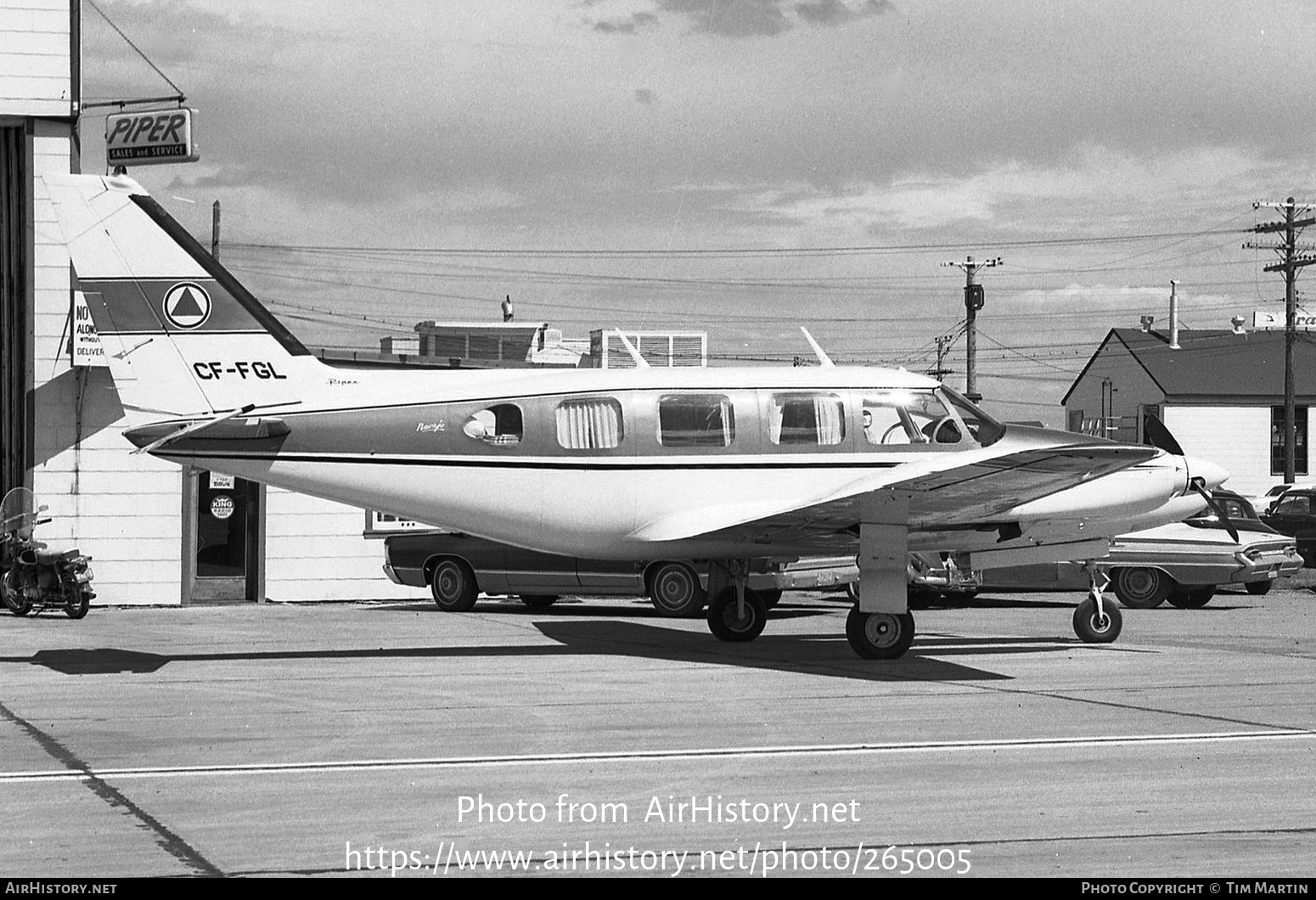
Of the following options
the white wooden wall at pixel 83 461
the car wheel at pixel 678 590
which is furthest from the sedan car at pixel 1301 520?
the white wooden wall at pixel 83 461

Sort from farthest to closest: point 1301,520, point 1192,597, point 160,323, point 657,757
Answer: point 1301,520
point 1192,597
point 160,323
point 657,757

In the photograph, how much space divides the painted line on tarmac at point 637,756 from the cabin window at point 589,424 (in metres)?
5.62

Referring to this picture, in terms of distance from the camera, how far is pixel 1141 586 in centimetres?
2409

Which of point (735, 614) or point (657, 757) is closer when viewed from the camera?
point (657, 757)

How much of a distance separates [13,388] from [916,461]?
16147 millimetres

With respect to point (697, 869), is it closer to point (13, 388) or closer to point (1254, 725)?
point (1254, 725)

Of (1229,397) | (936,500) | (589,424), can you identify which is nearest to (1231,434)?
(1229,397)

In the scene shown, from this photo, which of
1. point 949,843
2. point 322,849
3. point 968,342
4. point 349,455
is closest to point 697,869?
point 949,843

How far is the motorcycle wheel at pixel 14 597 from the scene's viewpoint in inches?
853

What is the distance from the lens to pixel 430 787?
9320mm

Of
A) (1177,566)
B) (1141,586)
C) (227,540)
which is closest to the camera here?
(1177,566)

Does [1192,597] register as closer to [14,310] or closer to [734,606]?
[734,606]

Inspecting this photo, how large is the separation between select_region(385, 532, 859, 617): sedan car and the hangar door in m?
6.65

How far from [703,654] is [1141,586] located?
34.7ft
